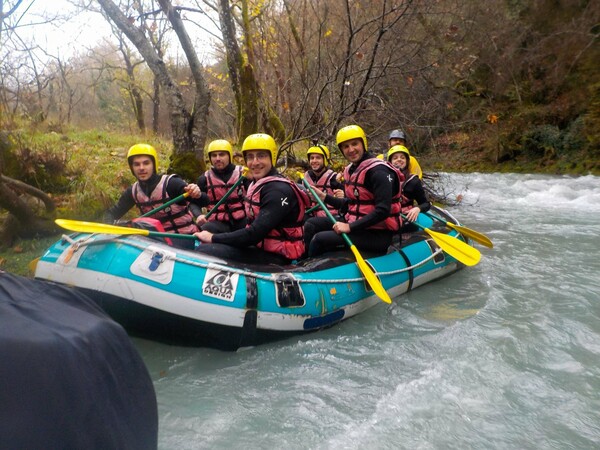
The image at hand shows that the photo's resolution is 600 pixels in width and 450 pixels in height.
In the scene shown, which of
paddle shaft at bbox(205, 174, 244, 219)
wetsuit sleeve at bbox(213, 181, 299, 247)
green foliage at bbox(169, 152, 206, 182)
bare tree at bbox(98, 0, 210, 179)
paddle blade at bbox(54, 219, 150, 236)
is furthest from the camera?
green foliage at bbox(169, 152, 206, 182)

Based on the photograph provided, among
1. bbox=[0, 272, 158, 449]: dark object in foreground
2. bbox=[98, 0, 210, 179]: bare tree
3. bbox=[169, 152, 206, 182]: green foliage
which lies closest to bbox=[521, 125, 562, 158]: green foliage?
bbox=[98, 0, 210, 179]: bare tree

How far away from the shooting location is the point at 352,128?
4039mm

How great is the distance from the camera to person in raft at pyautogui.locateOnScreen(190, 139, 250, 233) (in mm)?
4723

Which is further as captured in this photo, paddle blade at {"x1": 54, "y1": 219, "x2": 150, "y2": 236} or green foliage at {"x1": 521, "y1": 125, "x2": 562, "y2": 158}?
green foliage at {"x1": 521, "y1": 125, "x2": 562, "y2": 158}

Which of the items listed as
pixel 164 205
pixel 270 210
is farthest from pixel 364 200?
pixel 164 205

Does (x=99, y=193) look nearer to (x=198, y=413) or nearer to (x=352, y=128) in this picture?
(x=352, y=128)

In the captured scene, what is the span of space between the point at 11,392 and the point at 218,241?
245 centimetres

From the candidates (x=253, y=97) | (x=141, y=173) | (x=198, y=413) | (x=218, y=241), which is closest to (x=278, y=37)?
(x=253, y=97)

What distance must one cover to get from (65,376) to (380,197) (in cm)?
305

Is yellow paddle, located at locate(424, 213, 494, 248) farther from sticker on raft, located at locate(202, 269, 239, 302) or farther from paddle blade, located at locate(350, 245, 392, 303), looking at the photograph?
sticker on raft, located at locate(202, 269, 239, 302)

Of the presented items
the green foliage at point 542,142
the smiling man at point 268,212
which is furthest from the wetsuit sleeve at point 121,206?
the green foliage at point 542,142

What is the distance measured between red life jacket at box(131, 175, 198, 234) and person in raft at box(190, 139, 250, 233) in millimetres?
376

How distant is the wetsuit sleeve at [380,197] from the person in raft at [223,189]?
1.46 m

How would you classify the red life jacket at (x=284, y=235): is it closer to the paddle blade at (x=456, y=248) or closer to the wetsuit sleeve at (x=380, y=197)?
the wetsuit sleeve at (x=380, y=197)
